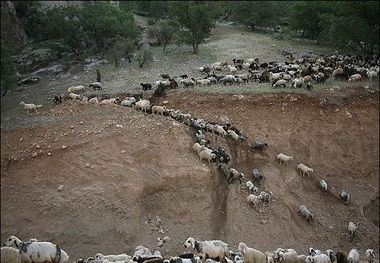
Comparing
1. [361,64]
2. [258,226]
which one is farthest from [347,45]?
[258,226]

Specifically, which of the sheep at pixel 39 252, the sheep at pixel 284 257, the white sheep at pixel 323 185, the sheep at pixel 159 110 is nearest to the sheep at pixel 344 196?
the white sheep at pixel 323 185

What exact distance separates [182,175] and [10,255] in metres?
7.06

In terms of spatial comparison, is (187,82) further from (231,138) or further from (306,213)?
(306,213)

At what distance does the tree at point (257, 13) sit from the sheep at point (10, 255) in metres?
35.8

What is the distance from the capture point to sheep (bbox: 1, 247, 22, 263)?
958cm

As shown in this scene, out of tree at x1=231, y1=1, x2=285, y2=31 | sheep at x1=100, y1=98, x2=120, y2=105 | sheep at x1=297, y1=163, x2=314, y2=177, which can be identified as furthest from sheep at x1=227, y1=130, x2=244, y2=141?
tree at x1=231, y1=1, x2=285, y2=31

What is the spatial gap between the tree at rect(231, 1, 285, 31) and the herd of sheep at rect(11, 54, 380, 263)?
13.3 metres

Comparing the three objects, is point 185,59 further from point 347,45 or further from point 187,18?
point 347,45

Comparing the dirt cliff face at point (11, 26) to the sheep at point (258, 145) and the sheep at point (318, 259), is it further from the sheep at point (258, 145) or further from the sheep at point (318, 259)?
the sheep at point (318, 259)

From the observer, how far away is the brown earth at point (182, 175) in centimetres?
1350

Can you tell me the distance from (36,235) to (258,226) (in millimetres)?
8150

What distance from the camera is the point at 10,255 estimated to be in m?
9.64

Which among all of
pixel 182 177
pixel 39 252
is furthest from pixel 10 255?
pixel 182 177

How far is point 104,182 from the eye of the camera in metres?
14.3
